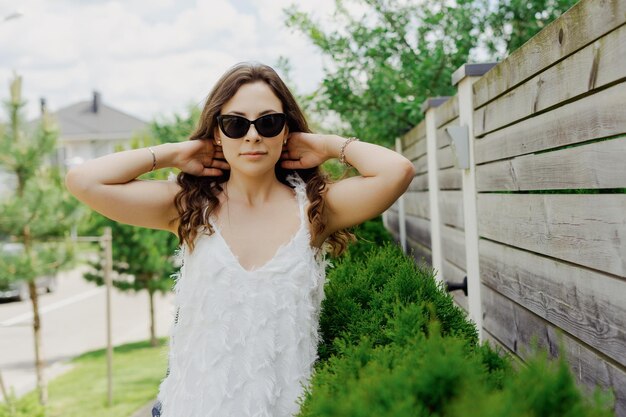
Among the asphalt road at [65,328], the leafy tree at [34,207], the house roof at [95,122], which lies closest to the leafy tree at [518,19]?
the leafy tree at [34,207]

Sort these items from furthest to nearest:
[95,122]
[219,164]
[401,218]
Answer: [95,122]
[401,218]
[219,164]

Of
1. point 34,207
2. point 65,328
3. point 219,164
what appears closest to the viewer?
point 219,164

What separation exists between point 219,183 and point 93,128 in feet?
158

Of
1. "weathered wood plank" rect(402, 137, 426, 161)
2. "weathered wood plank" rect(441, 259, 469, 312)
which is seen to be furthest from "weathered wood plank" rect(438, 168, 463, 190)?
"weathered wood plank" rect(402, 137, 426, 161)

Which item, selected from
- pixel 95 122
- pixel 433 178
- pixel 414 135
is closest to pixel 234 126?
pixel 433 178

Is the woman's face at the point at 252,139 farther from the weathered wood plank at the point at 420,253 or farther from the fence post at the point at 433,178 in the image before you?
the weathered wood plank at the point at 420,253

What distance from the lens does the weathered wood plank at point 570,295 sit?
1683 mm

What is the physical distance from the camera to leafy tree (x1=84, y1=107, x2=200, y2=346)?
640 inches

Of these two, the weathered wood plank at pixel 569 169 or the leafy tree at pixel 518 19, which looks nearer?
the weathered wood plank at pixel 569 169

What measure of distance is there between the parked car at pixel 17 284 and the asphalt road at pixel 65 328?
216 mm

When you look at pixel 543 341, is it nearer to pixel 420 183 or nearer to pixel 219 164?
pixel 219 164

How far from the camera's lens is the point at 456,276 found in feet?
13.9

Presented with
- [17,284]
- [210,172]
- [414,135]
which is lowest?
[17,284]

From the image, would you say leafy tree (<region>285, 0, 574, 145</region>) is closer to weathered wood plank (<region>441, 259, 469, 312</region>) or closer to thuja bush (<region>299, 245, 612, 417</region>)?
weathered wood plank (<region>441, 259, 469, 312</region>)
